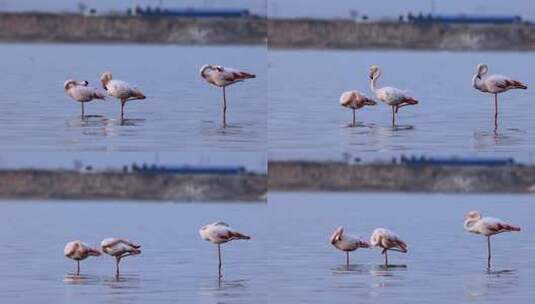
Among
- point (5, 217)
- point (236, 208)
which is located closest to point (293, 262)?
point (236, 208)

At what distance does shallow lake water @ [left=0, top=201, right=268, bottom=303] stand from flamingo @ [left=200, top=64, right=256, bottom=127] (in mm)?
639

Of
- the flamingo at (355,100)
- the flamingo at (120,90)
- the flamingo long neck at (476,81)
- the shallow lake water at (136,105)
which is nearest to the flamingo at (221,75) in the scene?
the shallow lake water at (136,105)

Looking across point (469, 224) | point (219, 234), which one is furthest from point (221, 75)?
point (469, 224)

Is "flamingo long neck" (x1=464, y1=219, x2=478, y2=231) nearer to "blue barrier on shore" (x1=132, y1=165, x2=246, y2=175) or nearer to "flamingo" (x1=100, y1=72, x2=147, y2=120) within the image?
"blue barrier on shore" (x1=132, y1=165, x2=246, y2=175)

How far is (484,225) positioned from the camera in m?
11.2

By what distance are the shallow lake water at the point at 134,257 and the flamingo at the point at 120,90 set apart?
79cm

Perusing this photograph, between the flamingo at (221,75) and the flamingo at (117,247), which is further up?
the flamingo at (221,75)

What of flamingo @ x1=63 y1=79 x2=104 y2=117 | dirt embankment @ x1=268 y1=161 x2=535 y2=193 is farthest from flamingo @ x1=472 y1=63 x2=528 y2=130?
flamingo @ x1=63 y1=79 x2=104 y2=117

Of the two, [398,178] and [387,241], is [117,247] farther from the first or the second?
[398,178]

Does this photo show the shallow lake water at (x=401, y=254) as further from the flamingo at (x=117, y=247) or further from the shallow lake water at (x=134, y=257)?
the flamingo at (x=117, y=247)

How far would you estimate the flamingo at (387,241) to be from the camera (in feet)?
36.7

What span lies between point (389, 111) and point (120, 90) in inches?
52.5

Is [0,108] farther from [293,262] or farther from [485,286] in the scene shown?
[485,286]

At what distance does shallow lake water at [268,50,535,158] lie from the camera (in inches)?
445
